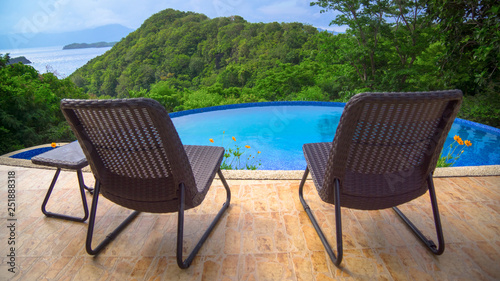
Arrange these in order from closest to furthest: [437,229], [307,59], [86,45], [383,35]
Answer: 1. [437,229]
2. [86,45]
3. [383,35]
4. [307,59]

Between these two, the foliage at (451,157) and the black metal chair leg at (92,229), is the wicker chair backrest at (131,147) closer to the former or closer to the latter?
the black metal chair leg at (92,229)

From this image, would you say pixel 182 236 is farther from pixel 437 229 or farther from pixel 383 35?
pixel 383 35

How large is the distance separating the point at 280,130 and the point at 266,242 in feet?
14.1

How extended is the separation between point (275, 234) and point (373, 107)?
0.91m

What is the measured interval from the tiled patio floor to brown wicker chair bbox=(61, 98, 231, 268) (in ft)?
0.50

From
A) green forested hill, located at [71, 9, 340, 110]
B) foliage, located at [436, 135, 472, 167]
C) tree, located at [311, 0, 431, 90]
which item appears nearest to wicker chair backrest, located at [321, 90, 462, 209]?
foliage, located at [436, 135, 472, 167]

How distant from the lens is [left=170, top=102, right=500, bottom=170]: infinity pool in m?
4.02

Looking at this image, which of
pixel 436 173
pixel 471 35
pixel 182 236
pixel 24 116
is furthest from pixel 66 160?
pixel 471 35

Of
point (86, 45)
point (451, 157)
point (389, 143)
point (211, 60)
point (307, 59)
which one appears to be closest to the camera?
point (389, 143)

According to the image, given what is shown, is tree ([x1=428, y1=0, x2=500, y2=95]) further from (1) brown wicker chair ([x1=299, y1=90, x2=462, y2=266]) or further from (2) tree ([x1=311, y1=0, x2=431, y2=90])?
(1) brown wicker chair ([x1=299, y1=90, x2=462, y2=266])

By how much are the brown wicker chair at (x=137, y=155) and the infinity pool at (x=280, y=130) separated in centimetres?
253

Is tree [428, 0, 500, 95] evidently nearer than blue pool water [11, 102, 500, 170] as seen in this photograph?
Yes

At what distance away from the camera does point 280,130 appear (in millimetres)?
5617

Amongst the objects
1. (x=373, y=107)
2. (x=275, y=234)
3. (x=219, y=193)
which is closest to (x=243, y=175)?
(x=219, y=193)
